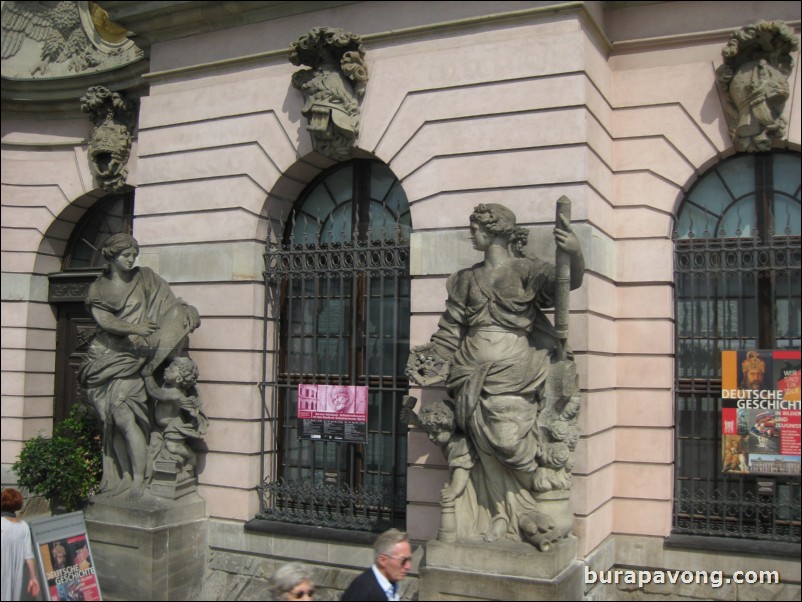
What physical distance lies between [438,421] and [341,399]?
2.13 metres

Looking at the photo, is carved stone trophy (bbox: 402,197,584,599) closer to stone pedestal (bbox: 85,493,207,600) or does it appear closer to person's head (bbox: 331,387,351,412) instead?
person's head (bbox: 331,387,351,412)

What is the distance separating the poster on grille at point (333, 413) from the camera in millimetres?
8883

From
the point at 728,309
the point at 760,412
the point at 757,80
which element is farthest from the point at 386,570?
the point at 757,80

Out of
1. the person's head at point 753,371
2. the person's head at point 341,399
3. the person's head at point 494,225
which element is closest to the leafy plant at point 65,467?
the person's head at point 341,399

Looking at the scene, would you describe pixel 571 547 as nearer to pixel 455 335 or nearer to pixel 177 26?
pixel 455 335

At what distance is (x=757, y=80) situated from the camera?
8.14 m

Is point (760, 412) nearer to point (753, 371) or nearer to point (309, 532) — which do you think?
point (753, 371)

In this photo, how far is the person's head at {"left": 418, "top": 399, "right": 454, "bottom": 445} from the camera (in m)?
7.11

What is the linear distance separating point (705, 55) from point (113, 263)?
6.60 metres

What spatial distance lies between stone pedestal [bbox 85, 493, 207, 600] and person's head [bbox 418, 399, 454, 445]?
3.34 metres

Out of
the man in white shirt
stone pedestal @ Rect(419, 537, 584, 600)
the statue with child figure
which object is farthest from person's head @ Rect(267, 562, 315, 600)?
the statue with child figure

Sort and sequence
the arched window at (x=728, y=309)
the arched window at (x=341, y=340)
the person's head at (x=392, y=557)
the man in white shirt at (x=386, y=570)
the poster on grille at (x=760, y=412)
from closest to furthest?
the man in white shirt at (x=386, y=570) → the person's head at (x=392, y=557) → the poster on grille at (x=760, y=412) → the arched window at (x=728, y=309) → the arched window at (x=341, y=340)

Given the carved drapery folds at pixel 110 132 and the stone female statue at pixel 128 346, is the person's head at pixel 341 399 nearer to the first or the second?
the stone female statue at pixel 128 346

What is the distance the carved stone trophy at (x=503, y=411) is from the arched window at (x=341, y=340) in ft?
5.50
